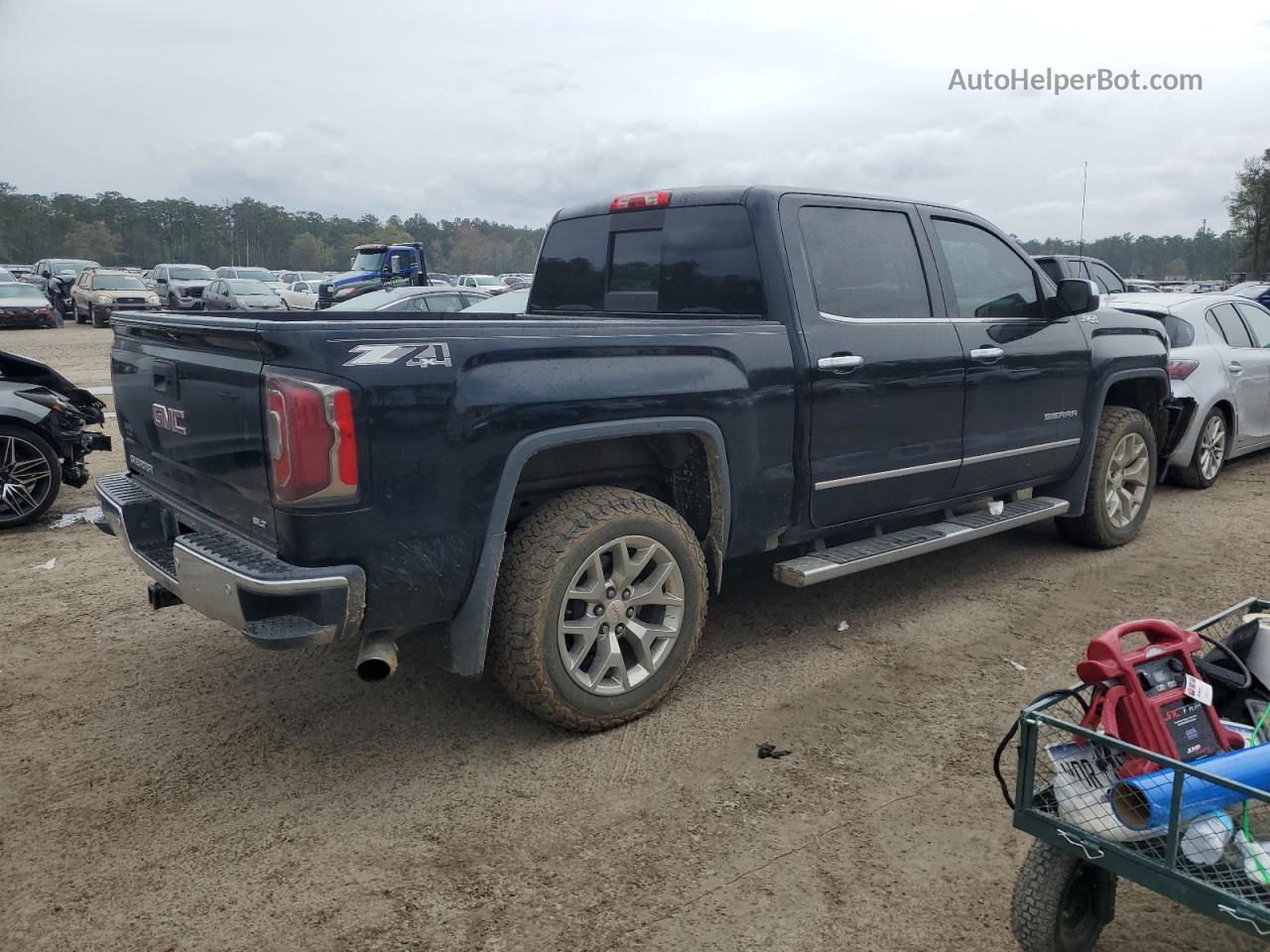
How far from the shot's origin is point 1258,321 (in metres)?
8.38

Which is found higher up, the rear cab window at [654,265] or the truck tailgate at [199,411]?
the rear cab window at [654,265]

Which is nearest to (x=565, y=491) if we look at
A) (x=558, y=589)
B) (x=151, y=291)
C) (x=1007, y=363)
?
(x=558, y=589)

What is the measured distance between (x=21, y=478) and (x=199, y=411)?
413 cm

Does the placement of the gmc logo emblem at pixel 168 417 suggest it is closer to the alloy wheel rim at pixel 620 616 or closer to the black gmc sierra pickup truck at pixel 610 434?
the black gmc sierra pickup truck at pixel 610 434

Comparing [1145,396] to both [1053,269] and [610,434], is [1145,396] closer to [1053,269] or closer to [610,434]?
[1053,269]

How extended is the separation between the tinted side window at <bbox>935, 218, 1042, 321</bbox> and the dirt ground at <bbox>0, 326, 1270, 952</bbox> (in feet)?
4.90

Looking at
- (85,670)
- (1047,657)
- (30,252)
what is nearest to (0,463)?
(85,670)

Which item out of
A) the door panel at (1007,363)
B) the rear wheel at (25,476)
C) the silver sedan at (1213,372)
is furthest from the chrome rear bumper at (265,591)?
the silver sedan at (1213,372)

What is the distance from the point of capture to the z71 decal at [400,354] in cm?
291

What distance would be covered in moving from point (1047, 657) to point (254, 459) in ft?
10.9

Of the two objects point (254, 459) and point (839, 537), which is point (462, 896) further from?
point (839, 537)

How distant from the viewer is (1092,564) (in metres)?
5.68

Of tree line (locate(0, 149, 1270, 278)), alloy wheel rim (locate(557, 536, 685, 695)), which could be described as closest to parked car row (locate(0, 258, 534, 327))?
alloy wheel rim (locate(557, 536, 685, 695))

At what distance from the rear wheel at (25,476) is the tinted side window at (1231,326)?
8772 mm
